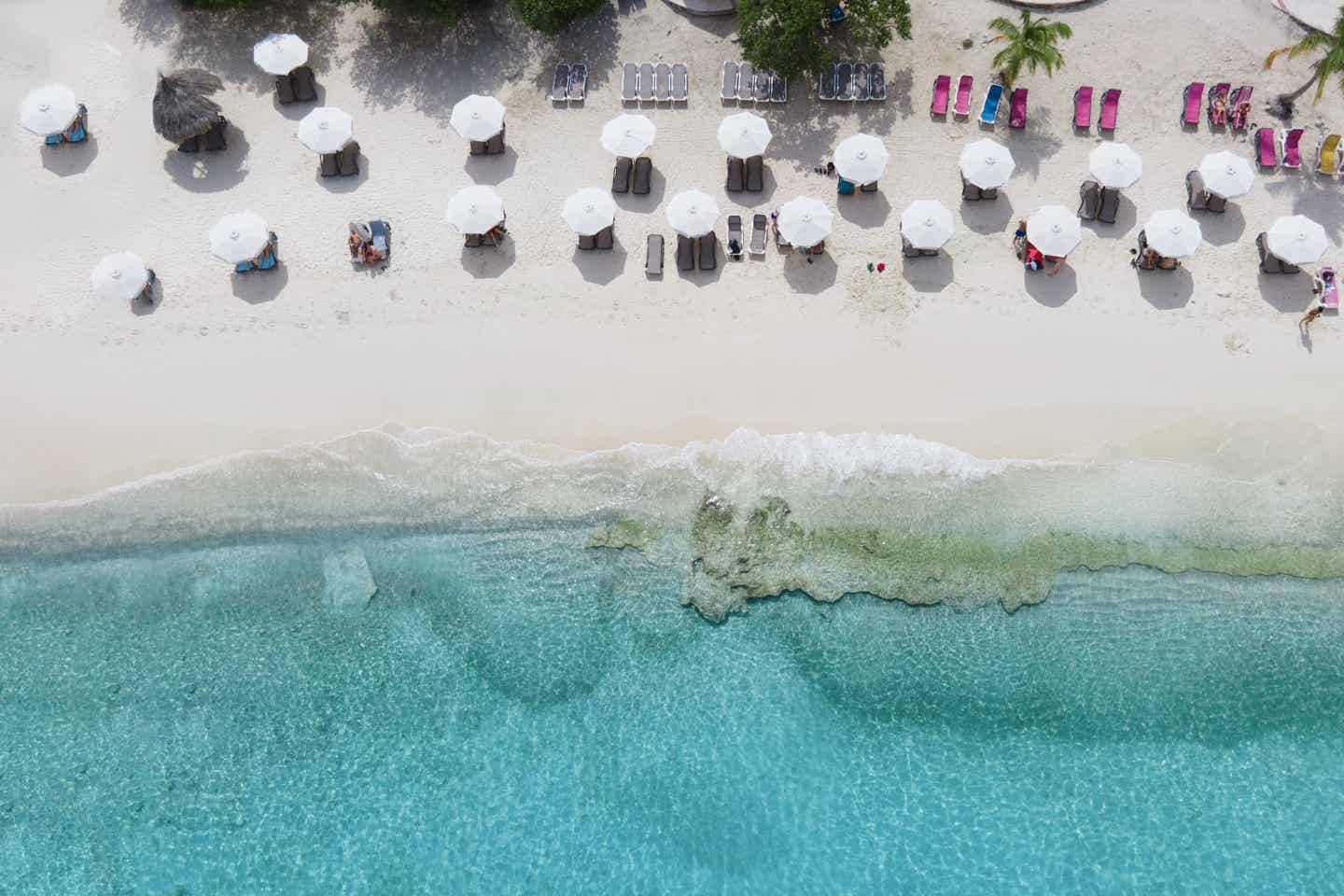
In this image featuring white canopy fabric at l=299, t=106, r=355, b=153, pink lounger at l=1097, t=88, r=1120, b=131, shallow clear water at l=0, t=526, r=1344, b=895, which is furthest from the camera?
pink lounger at l=1097, t=88, r=1120, b=131

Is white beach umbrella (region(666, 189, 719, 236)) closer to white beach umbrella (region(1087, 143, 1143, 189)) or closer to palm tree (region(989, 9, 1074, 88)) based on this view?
palm tree (region(989, 9, 1074, 88))

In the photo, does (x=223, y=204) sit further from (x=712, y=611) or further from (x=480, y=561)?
(x=712, y=611)

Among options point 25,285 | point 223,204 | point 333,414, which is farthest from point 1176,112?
point 25,285

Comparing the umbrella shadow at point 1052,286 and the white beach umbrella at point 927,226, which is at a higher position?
the white beach umbrella at point 927,226

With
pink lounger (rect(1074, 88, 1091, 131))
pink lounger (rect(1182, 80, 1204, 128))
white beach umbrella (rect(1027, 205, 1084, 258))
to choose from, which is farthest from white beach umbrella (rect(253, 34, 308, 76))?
pink lounger (rect(1182, 80, 1204, 128))

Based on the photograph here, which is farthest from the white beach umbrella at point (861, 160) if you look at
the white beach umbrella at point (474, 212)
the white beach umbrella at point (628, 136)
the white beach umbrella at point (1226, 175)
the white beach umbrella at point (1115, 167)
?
the white beach umbrella at point (474, 212)

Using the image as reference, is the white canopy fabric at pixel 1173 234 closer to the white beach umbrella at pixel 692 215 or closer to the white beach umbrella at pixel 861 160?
the white beach umbrella at pixel 861 160
